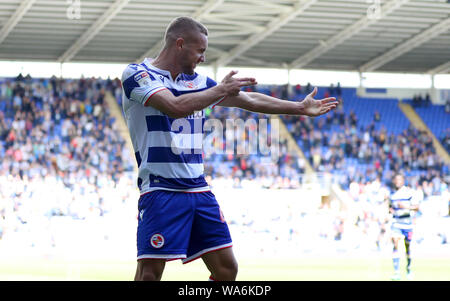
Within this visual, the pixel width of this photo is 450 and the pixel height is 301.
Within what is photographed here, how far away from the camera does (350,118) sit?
3312cm

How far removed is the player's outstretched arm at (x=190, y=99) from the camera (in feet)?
14.4

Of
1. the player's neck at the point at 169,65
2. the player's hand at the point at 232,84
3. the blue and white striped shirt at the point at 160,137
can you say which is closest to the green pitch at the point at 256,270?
the blue and white striped shirt at the point at 160,137

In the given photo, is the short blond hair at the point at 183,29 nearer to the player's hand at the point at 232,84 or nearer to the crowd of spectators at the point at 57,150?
the player's hand at the point at 232,84

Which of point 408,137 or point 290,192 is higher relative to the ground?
point 408,137

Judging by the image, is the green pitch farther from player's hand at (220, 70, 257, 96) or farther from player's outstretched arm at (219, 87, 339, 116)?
player's hand at (220, 70, 257, 96)

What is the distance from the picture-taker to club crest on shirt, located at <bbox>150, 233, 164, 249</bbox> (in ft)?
14.8

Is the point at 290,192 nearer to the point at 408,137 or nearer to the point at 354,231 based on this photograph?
the point at 354,231

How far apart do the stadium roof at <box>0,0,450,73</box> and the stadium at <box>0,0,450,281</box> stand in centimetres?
8

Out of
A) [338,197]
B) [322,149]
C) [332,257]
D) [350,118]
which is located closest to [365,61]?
[350,118]

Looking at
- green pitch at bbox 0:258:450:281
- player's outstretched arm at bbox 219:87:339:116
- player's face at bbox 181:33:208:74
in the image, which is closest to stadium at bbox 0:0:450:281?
green pitch at bbox 0:258:450:281

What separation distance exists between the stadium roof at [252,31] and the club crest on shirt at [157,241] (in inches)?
851

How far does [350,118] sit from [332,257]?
13.3 meters

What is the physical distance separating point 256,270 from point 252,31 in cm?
1510
